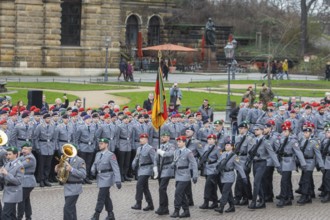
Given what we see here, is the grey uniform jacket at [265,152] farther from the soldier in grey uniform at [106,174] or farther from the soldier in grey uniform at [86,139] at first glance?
the soldier in grey uniform at [86,139]

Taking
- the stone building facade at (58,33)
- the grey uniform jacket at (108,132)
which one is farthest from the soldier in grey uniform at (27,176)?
the stone building facade at (58,33)

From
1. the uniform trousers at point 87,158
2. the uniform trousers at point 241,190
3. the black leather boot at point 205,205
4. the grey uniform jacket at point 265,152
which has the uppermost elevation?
the grey uniform jacket at point 265,152

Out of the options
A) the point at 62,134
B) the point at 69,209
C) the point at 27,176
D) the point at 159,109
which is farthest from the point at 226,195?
the point at 62,134

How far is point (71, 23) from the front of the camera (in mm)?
55062

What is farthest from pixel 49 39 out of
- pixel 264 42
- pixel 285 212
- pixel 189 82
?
pixel 285 212

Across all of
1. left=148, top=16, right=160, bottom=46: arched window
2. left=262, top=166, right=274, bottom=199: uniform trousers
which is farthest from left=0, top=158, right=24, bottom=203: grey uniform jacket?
→ left=148, top=16, right=160, bottom=46: arched window

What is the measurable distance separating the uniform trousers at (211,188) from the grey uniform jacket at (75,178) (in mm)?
3440

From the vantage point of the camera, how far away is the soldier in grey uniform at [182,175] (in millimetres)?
18734

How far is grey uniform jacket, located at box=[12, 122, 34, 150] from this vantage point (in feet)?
71.4

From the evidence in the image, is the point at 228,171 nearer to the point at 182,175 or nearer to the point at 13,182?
the point at 182,175

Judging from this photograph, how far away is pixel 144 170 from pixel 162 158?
51 centimetres

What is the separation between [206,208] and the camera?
19625mm

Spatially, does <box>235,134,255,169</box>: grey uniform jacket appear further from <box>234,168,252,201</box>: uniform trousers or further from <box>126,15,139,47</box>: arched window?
<box>126,15,139,47</box>: arched window

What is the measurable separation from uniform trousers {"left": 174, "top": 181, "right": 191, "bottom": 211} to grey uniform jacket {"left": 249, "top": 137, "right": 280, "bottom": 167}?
1.97 m
